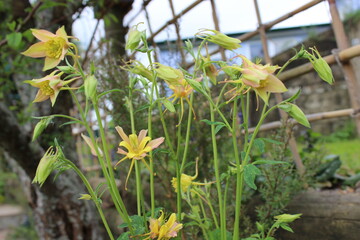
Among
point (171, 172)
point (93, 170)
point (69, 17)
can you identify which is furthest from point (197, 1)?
point (93, 170)

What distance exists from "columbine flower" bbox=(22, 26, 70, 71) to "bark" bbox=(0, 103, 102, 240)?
1.30 m

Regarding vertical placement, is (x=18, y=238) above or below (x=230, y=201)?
below

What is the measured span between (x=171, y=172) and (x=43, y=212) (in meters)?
0.77

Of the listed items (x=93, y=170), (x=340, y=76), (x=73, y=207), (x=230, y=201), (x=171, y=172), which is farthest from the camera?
(x=340, y=76)

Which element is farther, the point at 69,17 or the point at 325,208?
the point at 69,17

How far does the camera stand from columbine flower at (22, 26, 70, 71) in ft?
1.96

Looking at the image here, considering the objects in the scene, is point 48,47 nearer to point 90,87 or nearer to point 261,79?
point 90,87

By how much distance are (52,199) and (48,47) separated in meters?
1.42

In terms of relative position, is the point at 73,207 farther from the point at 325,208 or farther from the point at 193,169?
the point at 325,208

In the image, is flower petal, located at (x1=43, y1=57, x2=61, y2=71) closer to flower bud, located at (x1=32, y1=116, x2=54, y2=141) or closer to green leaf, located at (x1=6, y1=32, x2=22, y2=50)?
flower bud, located at (x1=32, y1=116, x2=54, y2=141)

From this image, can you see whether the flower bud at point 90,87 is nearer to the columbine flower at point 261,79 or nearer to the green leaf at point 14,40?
the columbine flower at point 261,79

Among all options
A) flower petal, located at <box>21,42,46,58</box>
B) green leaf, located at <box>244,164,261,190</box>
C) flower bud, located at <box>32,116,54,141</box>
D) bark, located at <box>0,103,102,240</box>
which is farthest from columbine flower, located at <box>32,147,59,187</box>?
bark, located at <box>0,103,102,240</box>

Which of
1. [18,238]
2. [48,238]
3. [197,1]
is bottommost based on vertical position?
[18,238]

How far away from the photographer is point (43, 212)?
1934 millimetres
